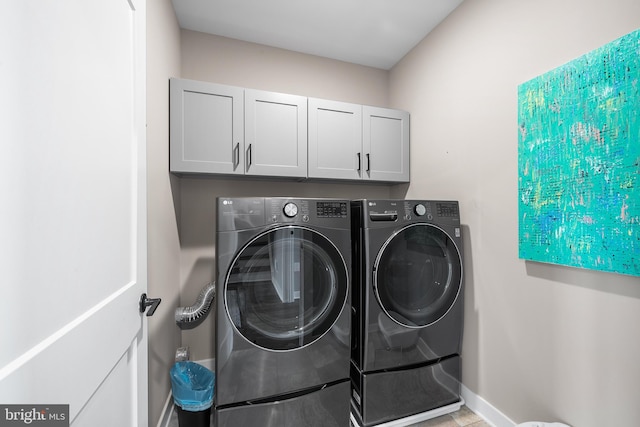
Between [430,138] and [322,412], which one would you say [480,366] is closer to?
[322,412]

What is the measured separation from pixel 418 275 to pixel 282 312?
879mm

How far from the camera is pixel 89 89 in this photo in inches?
24.7

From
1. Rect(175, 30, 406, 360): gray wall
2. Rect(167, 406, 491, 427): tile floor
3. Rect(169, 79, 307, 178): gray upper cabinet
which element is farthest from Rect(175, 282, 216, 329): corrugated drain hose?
Rect(169, 79, 307, 178): gray upper cabinet

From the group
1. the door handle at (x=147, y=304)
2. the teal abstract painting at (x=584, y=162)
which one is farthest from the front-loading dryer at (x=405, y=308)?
the door handle at (x=147, y=304)

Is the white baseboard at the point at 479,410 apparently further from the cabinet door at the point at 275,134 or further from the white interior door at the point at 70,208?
the cabinet door at the point at 275,134

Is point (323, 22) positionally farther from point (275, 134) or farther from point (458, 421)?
point (458, 421)

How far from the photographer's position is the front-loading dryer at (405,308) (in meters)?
1.53

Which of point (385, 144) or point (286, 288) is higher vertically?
point (385, 144)

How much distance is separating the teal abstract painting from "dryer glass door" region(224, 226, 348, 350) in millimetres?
1075

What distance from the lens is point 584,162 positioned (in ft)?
3.78

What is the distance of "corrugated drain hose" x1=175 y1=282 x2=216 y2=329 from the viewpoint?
1.79 metres

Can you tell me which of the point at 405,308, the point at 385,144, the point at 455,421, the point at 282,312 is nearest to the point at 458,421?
the point at 455,421

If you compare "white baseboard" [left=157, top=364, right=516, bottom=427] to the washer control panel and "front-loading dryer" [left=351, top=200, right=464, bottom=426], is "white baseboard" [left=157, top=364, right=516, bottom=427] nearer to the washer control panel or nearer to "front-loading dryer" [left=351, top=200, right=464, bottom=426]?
"front-loading dryer" [left=351, top=200, right=464, bottom=426]

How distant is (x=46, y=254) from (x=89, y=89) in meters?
0.41
